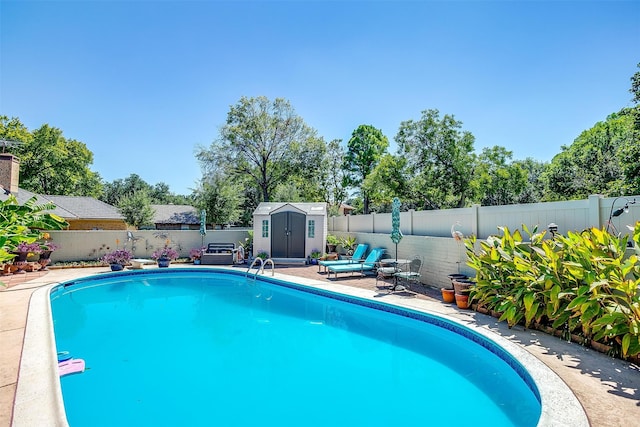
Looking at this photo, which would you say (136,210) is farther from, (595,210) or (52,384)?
(595,210)

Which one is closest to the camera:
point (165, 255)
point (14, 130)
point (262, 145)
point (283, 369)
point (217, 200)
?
point (283, 369)

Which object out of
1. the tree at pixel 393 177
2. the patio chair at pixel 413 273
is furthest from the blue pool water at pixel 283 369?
the tree at pixel 393 177

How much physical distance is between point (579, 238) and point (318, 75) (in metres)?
10.1

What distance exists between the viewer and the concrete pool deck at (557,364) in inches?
124

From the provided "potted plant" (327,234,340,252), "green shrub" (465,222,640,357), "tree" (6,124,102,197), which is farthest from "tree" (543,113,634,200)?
"tree" (6,124,102,197)

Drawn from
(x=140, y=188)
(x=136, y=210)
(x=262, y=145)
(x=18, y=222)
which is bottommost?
(x=18, y=222)

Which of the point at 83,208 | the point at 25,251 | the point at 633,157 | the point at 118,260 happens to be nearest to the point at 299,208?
the point at 118,260

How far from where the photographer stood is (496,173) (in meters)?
19.7

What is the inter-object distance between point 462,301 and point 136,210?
Result: 26065mm

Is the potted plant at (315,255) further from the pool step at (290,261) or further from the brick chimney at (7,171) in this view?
the brick chimney at (7,171)

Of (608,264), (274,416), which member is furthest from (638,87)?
(274,416)

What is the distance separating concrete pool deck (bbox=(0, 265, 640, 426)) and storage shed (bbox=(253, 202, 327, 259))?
7.30m

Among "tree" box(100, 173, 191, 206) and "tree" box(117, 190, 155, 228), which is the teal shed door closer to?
"tree" box(117, 190, 155, 228)

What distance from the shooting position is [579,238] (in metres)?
4.91
